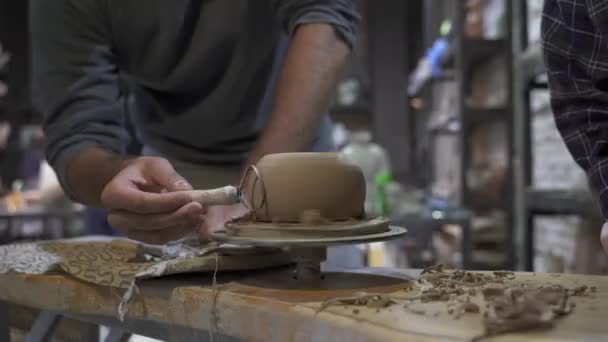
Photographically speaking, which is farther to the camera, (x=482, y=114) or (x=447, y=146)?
(x=447, y=146)

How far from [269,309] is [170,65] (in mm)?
818

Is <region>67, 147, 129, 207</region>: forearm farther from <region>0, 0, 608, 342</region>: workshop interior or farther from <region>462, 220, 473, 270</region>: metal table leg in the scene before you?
<region>462, 220, 473, 270</region>: metal table leg

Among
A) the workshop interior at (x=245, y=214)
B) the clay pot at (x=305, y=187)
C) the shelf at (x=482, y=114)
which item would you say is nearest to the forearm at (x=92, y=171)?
the workshop interior at (x=245, y=214)

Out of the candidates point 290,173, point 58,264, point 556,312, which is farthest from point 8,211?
point 556,312

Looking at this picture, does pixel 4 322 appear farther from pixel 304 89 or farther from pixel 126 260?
pixel 304 89

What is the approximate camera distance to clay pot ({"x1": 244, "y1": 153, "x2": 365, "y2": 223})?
83 cm

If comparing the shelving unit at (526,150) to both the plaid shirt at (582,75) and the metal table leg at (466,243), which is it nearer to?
the metal table leg at (466,243)

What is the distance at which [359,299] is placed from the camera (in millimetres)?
684

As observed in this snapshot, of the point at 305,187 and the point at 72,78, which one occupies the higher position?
the point at 72,78

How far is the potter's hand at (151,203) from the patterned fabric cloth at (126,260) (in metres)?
0.04

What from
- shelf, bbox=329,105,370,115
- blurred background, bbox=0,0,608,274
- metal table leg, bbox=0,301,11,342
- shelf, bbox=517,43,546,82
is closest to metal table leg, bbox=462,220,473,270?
blurred background, bbox=0,0,608,274

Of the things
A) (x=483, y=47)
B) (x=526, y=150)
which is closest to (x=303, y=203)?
(x=526, y=150)

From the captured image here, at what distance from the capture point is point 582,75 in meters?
0.99

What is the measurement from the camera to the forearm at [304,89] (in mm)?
1106
